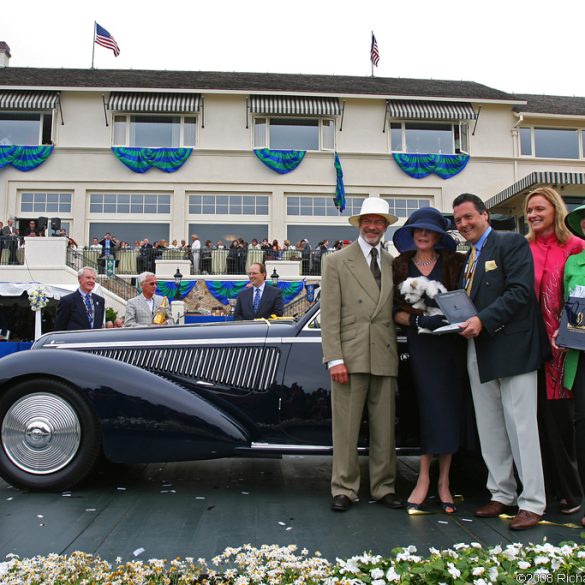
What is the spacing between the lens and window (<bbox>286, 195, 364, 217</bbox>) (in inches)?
963

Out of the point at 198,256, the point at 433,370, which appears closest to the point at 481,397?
the point at 433,370

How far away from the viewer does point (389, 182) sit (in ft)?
80.7

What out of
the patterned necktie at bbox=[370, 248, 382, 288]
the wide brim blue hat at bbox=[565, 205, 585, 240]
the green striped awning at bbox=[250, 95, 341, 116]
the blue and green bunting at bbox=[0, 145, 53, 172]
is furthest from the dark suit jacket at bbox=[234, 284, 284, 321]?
the blue and green bunting at bbox=[0, 145, 53, 172]

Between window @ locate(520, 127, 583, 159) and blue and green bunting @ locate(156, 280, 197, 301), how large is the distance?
1672 cm

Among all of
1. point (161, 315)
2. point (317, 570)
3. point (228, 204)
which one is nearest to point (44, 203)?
point (228, 204)

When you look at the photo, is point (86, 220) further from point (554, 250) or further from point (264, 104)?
point (554, 250)

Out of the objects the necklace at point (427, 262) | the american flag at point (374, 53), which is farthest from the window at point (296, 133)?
the necklace at point (427, 262)

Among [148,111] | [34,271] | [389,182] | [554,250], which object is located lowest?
[554,250]

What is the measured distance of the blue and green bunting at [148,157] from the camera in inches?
929

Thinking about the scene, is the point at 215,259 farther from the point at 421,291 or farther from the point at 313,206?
the point at 421,291

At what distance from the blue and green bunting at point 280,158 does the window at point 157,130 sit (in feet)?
10.5

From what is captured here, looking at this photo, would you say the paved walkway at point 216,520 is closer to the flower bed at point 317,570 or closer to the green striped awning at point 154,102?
the flower bed at point 317,570

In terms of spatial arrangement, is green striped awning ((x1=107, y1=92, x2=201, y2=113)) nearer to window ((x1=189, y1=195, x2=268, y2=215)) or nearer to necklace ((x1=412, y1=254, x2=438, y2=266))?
window ((x1=189, y1=195, x2=268, y2=215))

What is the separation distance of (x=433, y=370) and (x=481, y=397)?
1.14 feet
